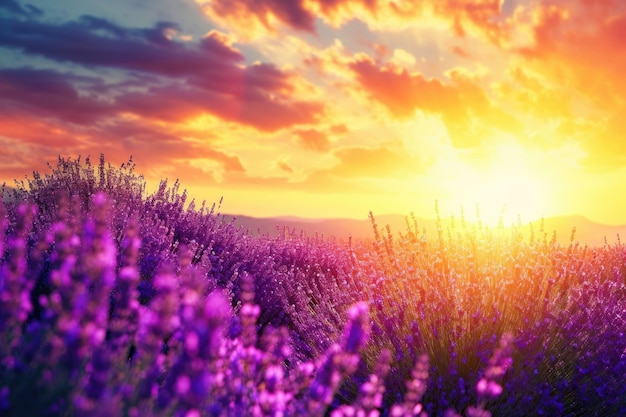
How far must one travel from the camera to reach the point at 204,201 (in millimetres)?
8367

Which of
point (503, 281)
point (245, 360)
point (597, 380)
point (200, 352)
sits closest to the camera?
point (200, 352)

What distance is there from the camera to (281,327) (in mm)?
3936

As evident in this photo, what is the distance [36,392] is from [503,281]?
12.5 feet

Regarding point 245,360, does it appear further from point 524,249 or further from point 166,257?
point 524,249

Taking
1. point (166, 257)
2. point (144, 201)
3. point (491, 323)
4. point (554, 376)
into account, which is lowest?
point (554, 376)

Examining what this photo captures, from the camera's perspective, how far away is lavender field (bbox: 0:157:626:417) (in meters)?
1.90

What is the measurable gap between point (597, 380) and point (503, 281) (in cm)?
100

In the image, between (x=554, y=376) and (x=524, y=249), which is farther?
(x=524, y=249)

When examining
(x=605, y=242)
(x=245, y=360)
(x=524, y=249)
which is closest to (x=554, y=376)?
(x=524, y=249)

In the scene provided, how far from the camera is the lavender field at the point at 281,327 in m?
1.90

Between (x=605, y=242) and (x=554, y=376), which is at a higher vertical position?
(x=605, y=242)

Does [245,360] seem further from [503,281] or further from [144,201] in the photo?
[144,201]

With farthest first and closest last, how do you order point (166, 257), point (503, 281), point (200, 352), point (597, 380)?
1. point (166, 257)
2. point (503, 281)
3. point (597, 380)
4. point (200, 352)

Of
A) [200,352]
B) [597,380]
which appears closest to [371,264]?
[597,380]
